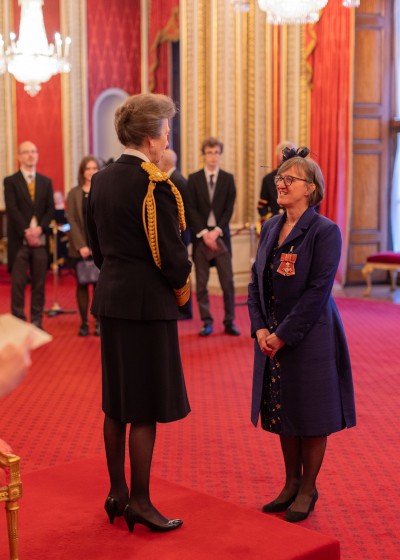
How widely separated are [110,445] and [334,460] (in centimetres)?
151

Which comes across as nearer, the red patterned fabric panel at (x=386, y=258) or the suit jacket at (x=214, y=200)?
the suit jacket at (x=214, y=200)

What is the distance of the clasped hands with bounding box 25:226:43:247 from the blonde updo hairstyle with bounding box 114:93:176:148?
4.78 m

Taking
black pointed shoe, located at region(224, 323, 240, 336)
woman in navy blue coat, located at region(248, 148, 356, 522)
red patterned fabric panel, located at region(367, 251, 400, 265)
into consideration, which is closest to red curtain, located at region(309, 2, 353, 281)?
red patterned fabric panel, located at region(367, 251, 400, 265)

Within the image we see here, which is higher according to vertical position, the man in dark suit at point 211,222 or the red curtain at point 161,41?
the red curtain at point 161,41

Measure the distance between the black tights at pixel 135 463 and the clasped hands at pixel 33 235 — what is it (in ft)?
15.6

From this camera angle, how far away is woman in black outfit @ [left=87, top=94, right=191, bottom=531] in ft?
9.65

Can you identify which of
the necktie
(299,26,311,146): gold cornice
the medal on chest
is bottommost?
the medal on chest

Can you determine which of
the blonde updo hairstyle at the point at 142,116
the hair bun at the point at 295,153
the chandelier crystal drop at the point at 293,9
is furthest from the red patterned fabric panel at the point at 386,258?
the blonde updo hairstyle at the point at 142,116

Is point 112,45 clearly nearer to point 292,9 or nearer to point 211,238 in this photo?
point 292,9

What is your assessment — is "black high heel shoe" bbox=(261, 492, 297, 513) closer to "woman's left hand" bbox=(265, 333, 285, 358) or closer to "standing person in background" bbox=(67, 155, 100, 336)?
"woman's left hand" bbox=(265, 333, 285, 358)

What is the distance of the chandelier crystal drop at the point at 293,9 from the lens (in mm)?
8180

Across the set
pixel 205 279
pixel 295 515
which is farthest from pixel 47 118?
pixel 295 515

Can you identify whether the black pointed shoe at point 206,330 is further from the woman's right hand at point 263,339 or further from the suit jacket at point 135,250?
the suit jacket at point 135,250

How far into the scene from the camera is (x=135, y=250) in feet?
9.75
